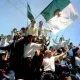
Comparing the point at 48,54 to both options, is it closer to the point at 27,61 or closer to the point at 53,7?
the point at 27,61

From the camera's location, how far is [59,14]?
48.8 feet

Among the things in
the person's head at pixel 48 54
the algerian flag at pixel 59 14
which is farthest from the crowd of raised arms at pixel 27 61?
Result: the algerian flag at pixel 59 14

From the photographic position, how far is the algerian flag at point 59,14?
14.4 meters

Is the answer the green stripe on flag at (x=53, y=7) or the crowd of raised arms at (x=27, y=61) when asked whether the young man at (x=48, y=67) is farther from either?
the green stripe on flag at (x=53, y=7)

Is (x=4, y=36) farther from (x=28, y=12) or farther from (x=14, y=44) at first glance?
(x=14, y=44)

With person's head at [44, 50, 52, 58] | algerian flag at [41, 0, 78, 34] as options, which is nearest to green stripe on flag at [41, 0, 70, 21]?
algerian flag at [41, 0, 78, 34]

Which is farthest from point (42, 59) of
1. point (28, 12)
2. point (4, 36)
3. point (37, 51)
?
point (4, 36)

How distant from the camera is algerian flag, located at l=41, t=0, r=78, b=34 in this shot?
14430 mm

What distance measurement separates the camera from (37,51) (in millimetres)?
10547

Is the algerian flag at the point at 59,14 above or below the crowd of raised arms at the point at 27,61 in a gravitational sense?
above

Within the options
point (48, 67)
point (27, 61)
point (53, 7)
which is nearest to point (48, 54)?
point (48, 67)

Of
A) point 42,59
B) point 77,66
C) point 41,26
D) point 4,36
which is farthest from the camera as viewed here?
point 4,36

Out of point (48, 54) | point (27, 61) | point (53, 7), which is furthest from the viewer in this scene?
point (53, 7)

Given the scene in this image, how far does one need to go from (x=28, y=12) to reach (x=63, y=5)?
1.85 metres
